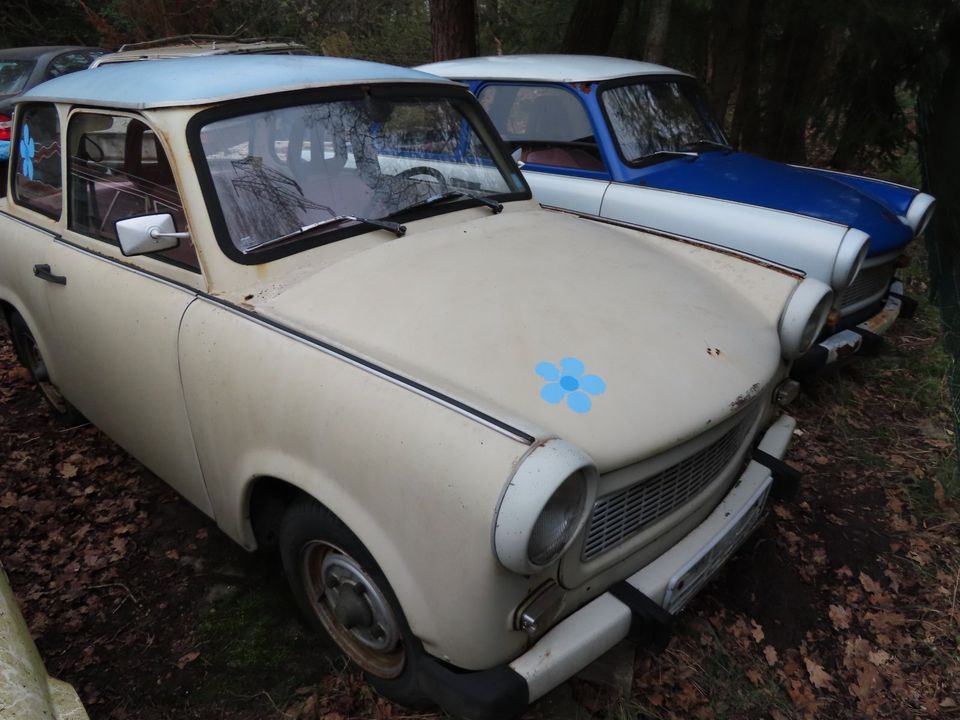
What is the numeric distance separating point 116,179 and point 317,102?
0.93 metres

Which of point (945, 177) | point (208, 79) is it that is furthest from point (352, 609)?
point (945, 177)

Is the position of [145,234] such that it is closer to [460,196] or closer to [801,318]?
[460,196]

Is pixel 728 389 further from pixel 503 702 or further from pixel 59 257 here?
pixel 59 257

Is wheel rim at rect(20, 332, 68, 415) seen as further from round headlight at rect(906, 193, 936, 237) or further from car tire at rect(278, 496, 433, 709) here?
round headlight at rect(906, 193, 936, 237)

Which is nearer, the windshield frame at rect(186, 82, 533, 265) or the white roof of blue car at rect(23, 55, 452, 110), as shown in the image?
the windshield frame at rect(186, 82, 533, 265)

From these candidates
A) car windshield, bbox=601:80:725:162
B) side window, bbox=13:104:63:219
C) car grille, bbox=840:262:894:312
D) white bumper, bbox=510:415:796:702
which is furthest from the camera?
car windshield, bbox=601:80:725:162

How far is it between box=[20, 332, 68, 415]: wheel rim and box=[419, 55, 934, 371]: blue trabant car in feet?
9.84

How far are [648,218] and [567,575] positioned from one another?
293 cm

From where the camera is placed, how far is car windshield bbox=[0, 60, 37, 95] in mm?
8516

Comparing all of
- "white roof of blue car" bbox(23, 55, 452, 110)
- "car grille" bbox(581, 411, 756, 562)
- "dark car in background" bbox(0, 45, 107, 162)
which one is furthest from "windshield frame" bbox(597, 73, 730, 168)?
"dark car in background" bbox(0, 45, 107, 162)

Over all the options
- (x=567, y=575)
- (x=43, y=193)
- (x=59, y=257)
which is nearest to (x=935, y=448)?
(x=567, y=575)

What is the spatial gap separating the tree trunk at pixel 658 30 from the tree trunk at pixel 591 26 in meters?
1.34

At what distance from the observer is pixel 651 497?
76.7 inches

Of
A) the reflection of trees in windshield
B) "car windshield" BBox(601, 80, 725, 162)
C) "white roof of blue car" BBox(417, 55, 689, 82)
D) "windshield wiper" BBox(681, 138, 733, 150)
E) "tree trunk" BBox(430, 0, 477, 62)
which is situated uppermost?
"tree trunk" BBox(430, 0, 477, 62)
